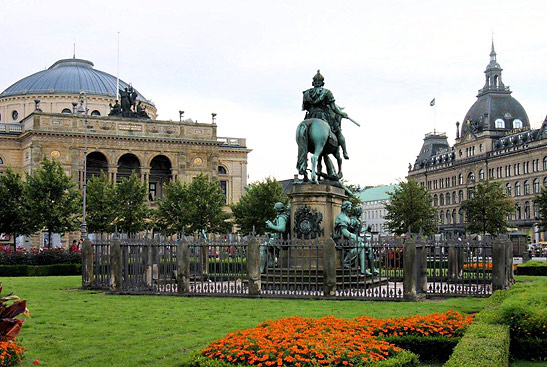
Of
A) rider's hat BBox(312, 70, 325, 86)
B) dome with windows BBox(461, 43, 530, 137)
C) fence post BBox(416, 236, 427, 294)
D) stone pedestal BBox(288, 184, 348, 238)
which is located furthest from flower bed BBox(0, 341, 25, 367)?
dome with windows BBox(461, 43, 530, 137)

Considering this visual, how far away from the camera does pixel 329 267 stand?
20281 mm

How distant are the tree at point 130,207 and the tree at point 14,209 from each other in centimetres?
1253

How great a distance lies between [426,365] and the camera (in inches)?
451

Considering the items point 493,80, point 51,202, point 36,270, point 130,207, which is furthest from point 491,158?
point 36,270

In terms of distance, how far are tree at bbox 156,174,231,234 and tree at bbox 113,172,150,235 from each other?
261 cm

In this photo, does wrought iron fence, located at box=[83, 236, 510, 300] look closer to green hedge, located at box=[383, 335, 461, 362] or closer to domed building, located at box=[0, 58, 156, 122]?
green hedge, located at box=[383, 335, 461, 362]

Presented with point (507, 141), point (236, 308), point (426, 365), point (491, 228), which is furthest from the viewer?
point (507, 141)

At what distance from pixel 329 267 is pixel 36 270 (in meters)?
21.2

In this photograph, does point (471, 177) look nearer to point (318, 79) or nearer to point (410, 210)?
point (410, 210)

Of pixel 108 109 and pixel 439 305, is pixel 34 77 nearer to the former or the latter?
pixel 108 109

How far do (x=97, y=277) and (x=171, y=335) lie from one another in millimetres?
11287

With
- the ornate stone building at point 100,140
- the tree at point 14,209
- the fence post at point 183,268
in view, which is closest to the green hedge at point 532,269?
the fence post at point 183,268

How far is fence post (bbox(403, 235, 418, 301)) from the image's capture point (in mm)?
19797

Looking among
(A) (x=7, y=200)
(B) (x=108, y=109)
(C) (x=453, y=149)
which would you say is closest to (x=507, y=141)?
(C) (x=453, y=149)
